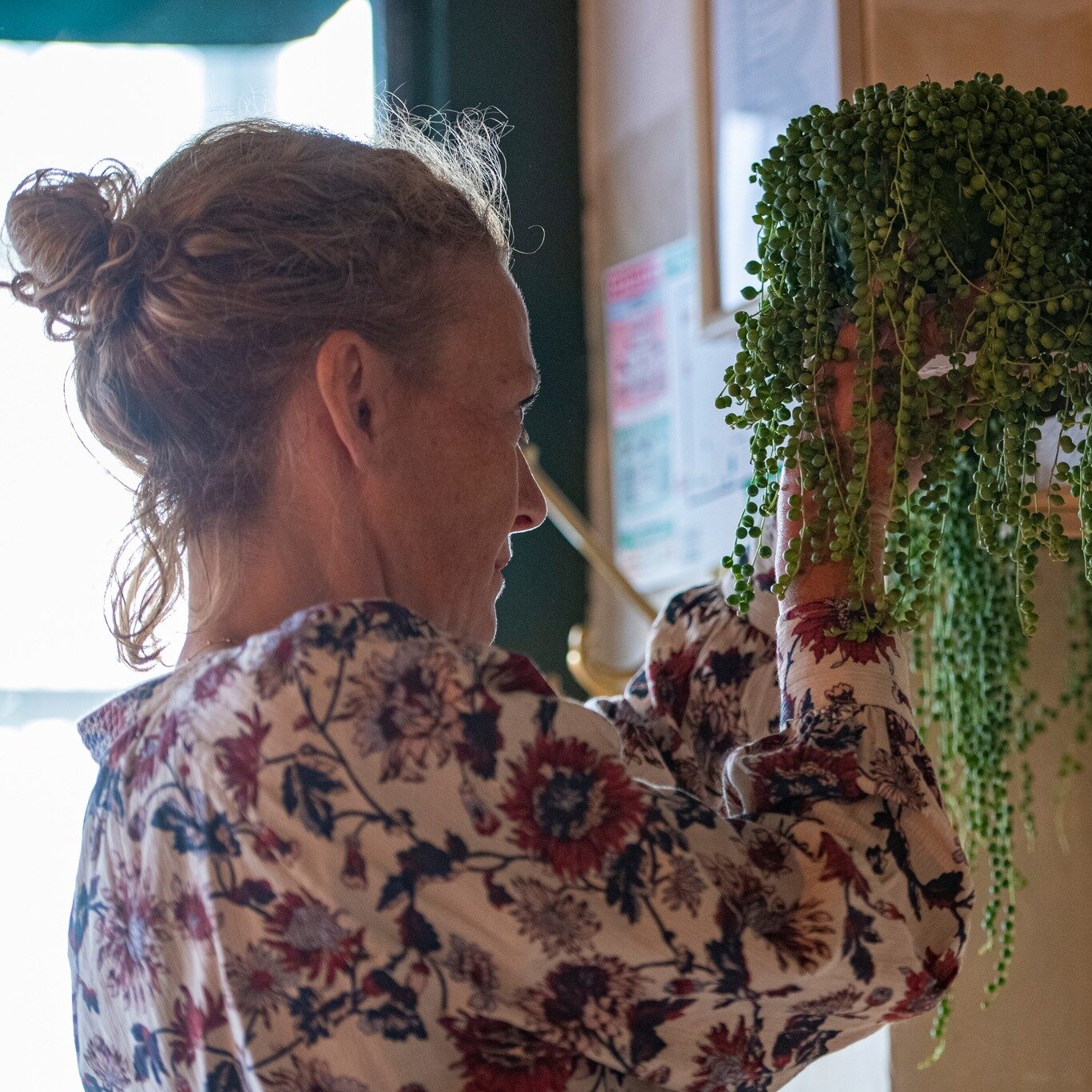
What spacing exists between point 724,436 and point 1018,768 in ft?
2.32

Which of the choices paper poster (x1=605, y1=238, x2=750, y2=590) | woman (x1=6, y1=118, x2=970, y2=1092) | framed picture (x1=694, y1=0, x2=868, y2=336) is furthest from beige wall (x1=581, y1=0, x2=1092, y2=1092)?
woman (x1=6, y1=118, x2=970, y2=1092)

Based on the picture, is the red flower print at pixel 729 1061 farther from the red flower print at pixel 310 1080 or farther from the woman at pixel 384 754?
the red flower print at pixel 310 1080

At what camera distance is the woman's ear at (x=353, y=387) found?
844 mm

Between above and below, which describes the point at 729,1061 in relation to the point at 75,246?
below

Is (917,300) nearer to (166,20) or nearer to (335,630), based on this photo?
(335,630)

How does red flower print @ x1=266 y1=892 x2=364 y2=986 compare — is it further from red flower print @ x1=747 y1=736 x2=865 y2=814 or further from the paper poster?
the paper poster

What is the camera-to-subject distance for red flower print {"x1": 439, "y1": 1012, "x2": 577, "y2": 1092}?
2.44 feet

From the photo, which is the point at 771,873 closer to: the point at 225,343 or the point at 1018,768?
the point at 225,343

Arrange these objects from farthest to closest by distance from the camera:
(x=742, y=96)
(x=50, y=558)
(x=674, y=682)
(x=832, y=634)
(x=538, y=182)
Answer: (x=538, y=182)
(x=50, y=558)
(x=742, y=96)
(x=674, y=682)
(x=832, y=634)

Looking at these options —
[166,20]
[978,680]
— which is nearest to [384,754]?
[978,680]

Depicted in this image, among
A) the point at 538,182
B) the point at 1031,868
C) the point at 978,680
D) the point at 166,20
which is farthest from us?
the point at 538,182

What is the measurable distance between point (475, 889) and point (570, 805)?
0.20 ft

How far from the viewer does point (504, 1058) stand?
0.76 meters

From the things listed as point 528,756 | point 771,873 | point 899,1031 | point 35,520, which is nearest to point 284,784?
point 528,756
